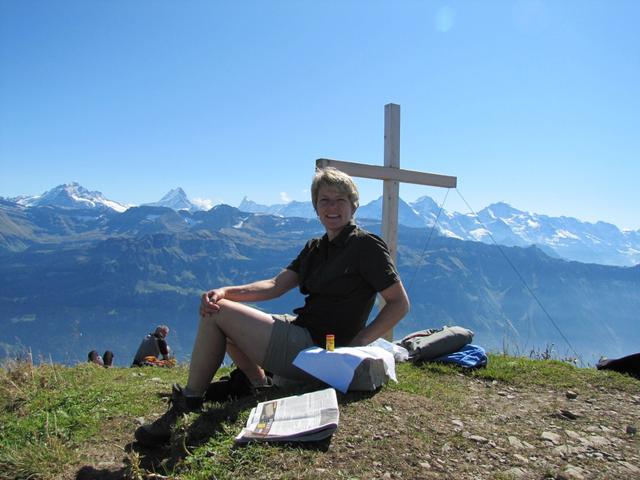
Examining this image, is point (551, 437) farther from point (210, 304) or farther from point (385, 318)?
point (210, 304)

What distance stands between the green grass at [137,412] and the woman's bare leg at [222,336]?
0.37 metres

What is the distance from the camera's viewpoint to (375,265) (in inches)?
189

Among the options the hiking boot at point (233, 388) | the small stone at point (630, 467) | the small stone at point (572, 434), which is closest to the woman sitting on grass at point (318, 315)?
the hiking boot at point (233, 388)

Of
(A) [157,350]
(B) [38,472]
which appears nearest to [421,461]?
(B) [38,472]

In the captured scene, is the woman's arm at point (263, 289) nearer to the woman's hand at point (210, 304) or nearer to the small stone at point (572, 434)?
the woman's hand at point (210, 304)

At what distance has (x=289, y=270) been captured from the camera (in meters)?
5.75

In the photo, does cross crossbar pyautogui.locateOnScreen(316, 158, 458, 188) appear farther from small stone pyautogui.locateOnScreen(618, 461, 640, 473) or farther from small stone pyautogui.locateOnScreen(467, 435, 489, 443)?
small stone pyautogui.locateOnScreen(618, 461, 640, 473)

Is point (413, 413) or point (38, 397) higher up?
point (413, 413)

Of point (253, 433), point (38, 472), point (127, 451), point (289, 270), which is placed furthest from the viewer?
point (289, 270)

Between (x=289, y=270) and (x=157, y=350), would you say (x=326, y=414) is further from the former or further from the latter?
(x=157, y=350)

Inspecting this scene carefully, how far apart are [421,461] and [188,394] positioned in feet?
7.59

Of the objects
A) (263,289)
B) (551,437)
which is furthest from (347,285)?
(551,437)

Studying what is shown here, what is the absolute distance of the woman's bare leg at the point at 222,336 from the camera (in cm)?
472

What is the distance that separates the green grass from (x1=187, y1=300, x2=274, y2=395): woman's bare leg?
1.22ft
